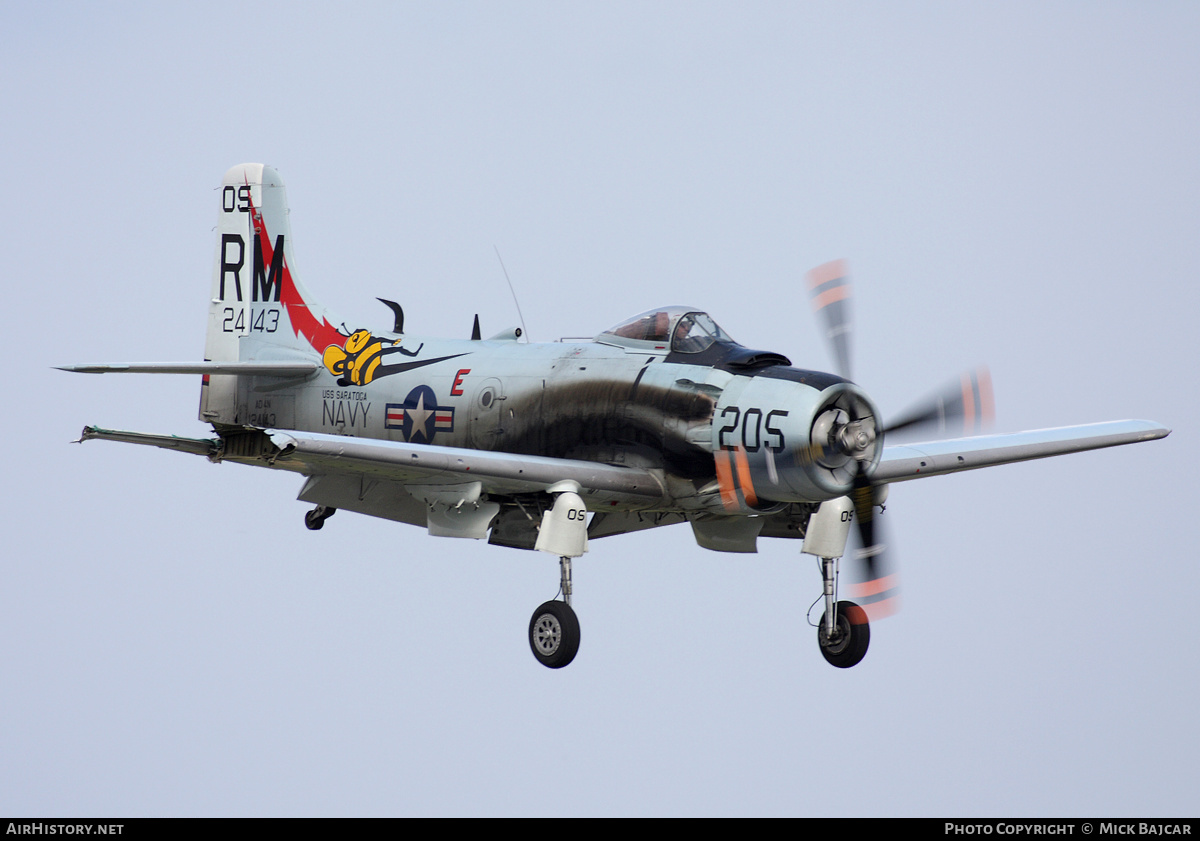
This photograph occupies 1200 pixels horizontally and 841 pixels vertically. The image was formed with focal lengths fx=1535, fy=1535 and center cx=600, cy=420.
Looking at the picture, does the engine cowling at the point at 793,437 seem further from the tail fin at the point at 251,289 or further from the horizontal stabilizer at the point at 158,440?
the tail fin at the point at 251,289

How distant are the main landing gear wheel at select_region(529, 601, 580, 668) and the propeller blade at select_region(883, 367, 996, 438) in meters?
3.46

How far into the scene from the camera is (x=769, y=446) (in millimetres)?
13719

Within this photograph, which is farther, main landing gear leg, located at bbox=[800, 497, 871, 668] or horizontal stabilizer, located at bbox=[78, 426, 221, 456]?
main landing gear leg, located at bbox=[800, 497, 871, 668]

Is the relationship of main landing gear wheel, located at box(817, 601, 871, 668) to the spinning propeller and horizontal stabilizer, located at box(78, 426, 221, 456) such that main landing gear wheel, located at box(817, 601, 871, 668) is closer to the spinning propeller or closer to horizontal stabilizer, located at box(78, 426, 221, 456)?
the spinning propeller

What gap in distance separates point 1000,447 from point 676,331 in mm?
3741

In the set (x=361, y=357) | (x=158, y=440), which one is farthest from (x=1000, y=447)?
(x=158, y=440)

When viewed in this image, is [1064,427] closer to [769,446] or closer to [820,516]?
[820,516]

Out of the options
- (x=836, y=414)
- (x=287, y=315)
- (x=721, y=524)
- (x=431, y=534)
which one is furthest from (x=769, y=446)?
(x=287, y=315)

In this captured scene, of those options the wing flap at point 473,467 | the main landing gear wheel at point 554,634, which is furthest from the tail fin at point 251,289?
the main landing gear wheel at point 554,634

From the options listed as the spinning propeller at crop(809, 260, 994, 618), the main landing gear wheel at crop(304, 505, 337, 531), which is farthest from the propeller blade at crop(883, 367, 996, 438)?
the main landing gear wheel at crop(304, 505, 337, 531)

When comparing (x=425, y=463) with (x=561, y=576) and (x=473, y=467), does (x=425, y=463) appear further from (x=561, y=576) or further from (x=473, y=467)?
(x=561, y=576)

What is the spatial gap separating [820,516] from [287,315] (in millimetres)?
7512

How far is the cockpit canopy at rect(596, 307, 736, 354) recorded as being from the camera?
14.8m

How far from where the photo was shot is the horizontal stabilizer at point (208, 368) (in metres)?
16.0
